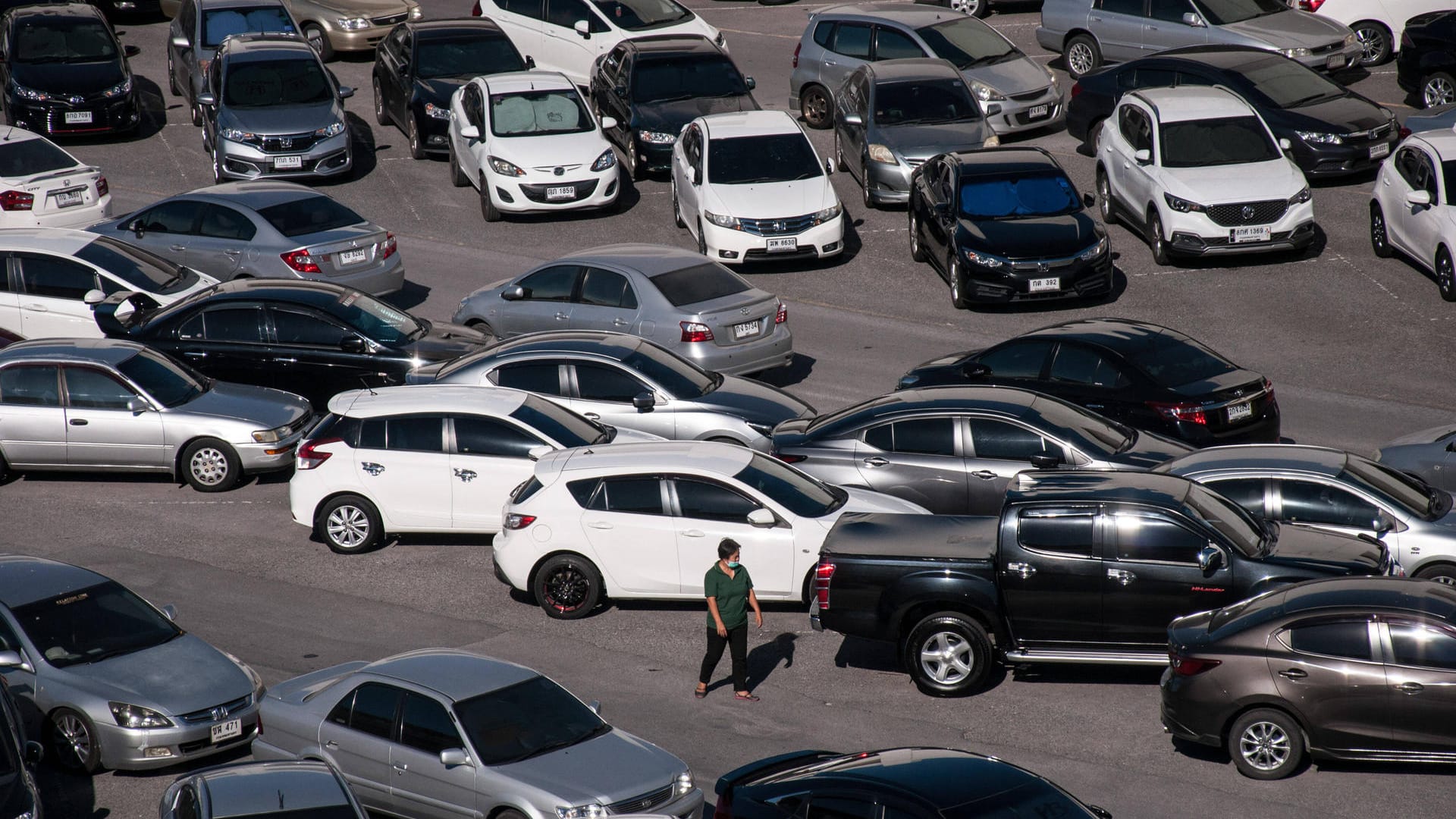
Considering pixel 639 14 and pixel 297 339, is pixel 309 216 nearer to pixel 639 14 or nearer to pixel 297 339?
pixel 297 339

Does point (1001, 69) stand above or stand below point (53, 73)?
above

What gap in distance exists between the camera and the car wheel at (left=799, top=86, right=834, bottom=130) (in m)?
28.4

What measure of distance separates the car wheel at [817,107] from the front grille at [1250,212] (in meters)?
8.93

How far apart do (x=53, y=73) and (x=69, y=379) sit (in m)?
13.3

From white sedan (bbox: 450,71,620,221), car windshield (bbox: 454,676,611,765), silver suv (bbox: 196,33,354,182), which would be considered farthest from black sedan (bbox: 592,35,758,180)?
car windshield (bbox: 454,676,611,765)

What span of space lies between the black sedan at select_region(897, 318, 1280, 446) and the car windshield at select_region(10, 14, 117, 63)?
19322 mm

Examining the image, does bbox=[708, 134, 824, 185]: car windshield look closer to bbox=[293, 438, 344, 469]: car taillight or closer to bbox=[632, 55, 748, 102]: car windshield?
bbox=[632, 55, 748, 102]: car windshield

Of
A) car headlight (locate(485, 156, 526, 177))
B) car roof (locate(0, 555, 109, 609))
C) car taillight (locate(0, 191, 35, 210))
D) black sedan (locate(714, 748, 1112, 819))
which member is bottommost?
car taillight (locate(0, 191, 35, 210))

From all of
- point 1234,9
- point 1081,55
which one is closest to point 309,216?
point 1081,55

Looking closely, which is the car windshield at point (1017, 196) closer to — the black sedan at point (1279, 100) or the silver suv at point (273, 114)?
the black sedan at point (1279, 100)

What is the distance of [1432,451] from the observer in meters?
15.0

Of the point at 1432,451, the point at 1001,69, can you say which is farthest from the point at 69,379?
the point at 1001,69

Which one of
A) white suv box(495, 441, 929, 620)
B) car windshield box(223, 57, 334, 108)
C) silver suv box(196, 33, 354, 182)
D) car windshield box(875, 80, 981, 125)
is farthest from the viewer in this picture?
car windshield box(223, 57, 334, 108)

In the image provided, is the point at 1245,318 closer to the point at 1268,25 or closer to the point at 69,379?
the point at 1268,25
